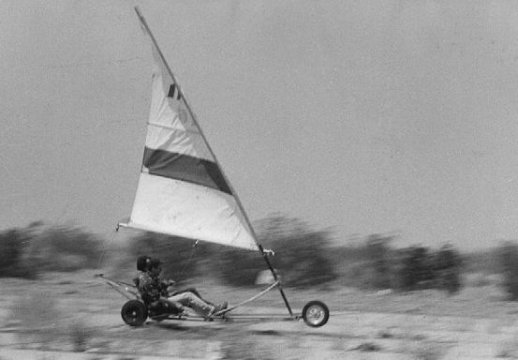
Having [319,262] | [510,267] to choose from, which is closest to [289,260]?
[319,262]

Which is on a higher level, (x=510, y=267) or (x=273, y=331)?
(x=510, y=267)

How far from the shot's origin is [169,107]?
11117 mm

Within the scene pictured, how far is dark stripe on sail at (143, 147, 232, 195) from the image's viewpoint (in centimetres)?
1112

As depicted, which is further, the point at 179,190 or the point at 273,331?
the point at 179,190

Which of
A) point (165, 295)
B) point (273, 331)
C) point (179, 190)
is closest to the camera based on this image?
point (273, 331)

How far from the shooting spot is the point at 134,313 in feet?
36.3

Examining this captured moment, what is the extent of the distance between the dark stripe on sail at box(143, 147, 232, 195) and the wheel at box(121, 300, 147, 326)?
1.55 metres

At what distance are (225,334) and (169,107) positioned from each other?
2.70 m

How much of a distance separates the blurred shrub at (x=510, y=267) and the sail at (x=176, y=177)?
6.14 m

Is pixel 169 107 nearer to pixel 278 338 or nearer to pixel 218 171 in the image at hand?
pixel 218 171

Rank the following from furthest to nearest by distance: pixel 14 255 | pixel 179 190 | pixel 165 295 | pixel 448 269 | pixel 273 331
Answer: pixel 14 255 → pixel 448 269 → pixel 165 295 → pixel 179 190 → pixel 273 331

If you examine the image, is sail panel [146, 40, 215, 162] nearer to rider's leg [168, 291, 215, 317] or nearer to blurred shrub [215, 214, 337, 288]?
rider's leg [168, 291, 215, 317]

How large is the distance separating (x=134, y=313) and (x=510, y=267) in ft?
24.6

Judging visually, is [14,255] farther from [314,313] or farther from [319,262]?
[314,313]
